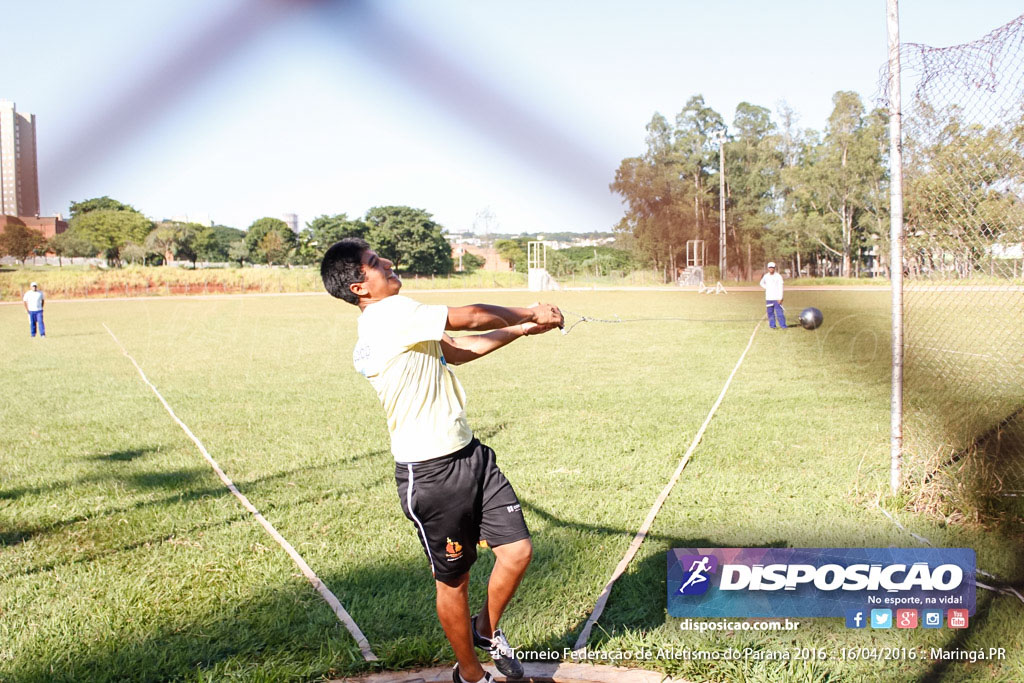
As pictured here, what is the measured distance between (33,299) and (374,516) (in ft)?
68.1

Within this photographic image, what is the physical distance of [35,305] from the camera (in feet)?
72.9

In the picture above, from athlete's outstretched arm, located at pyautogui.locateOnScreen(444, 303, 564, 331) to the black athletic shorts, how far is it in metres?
0.54

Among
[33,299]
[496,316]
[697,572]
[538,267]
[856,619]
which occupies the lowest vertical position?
[856,619]

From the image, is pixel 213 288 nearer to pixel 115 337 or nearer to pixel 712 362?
pixel 115 337

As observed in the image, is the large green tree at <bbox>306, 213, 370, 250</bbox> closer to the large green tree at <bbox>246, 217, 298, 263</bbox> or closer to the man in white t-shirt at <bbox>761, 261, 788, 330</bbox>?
the man in white t-shirt at <bbox>761, 261, 788, 330</bbox>

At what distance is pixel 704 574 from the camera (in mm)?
4332

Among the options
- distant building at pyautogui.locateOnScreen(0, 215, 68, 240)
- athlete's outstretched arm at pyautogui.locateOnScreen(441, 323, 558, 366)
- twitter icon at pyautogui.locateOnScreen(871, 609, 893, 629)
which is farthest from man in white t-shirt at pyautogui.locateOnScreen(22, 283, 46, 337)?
twitter icon at pyautogui.locateOnScreen(871, 609, 893, 629)

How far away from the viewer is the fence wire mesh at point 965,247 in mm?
4988

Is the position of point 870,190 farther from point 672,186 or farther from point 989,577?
point 989,577

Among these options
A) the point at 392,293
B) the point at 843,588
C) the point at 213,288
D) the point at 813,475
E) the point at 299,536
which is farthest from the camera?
the point at 213,288

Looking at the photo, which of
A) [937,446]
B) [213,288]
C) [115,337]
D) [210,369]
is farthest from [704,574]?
[213,288]

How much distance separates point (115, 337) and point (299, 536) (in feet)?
63.7

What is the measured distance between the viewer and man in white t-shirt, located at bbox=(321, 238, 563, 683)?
305cm

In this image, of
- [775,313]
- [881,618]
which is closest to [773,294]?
[775,313]
